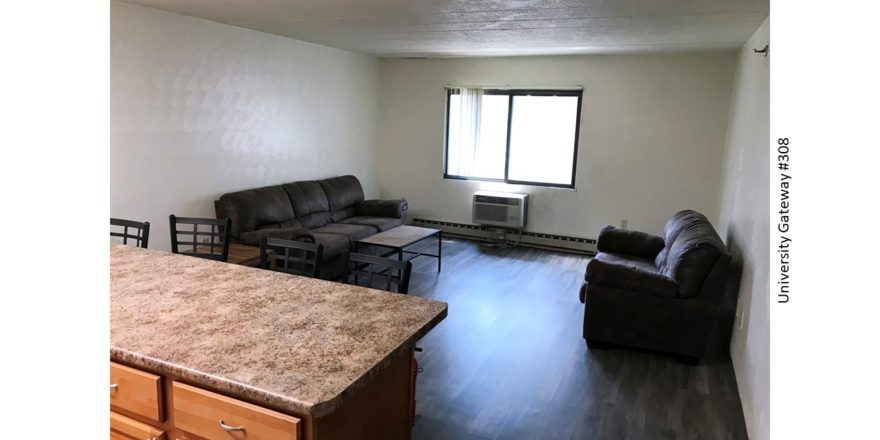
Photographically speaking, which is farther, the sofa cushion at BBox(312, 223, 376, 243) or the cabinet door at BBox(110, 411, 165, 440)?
the sofa cushion at BBox(312, 223, 376, 243)

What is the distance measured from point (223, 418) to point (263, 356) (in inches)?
7.3

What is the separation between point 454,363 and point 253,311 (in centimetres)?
183

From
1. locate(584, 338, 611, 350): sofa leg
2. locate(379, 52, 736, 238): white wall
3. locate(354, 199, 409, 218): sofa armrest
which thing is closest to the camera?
locate(584, 338, 611, 350): sofa leg

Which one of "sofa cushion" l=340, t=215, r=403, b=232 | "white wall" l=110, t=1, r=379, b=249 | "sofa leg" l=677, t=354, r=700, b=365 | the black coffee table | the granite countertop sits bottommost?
"sofa leg" l=677, t=354, r=700, b=365

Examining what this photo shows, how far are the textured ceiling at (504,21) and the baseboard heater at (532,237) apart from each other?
7.39 feet

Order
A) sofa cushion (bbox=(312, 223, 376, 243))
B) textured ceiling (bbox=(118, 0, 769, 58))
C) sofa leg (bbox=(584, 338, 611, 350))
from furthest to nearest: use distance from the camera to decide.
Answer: sofa cushion (bbox=(312, 223, 376, 243)), sofa leg (bbox=(584, 338, 611, 350)), textured ceiling (bbox=(118, 0, 769, 58))

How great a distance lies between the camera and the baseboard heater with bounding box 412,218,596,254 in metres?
6.72

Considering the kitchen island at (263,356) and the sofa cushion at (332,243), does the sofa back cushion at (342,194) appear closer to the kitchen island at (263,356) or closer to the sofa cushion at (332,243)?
the sofa cushion at (332,243)

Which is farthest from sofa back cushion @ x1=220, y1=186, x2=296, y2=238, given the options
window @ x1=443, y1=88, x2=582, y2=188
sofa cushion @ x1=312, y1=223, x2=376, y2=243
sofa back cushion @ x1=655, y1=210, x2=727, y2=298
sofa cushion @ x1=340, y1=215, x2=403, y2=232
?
sofa back cushion @ x1=655, y1=210, x2=727, y2=298

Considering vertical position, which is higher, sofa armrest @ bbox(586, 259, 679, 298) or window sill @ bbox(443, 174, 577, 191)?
window sill @ bbox(443, 174, 577, 191)

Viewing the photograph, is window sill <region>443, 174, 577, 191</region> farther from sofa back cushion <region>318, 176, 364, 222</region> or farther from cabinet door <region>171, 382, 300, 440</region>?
cabinet door <region>171, 382, 300, 440</region>

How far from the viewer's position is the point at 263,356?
1.55 meters

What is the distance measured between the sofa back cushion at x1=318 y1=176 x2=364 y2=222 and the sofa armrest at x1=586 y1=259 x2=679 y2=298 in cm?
338

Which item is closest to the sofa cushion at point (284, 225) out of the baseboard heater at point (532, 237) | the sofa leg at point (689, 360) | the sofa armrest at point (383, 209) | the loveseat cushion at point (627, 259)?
the sofa armrest at point (383, 209)
